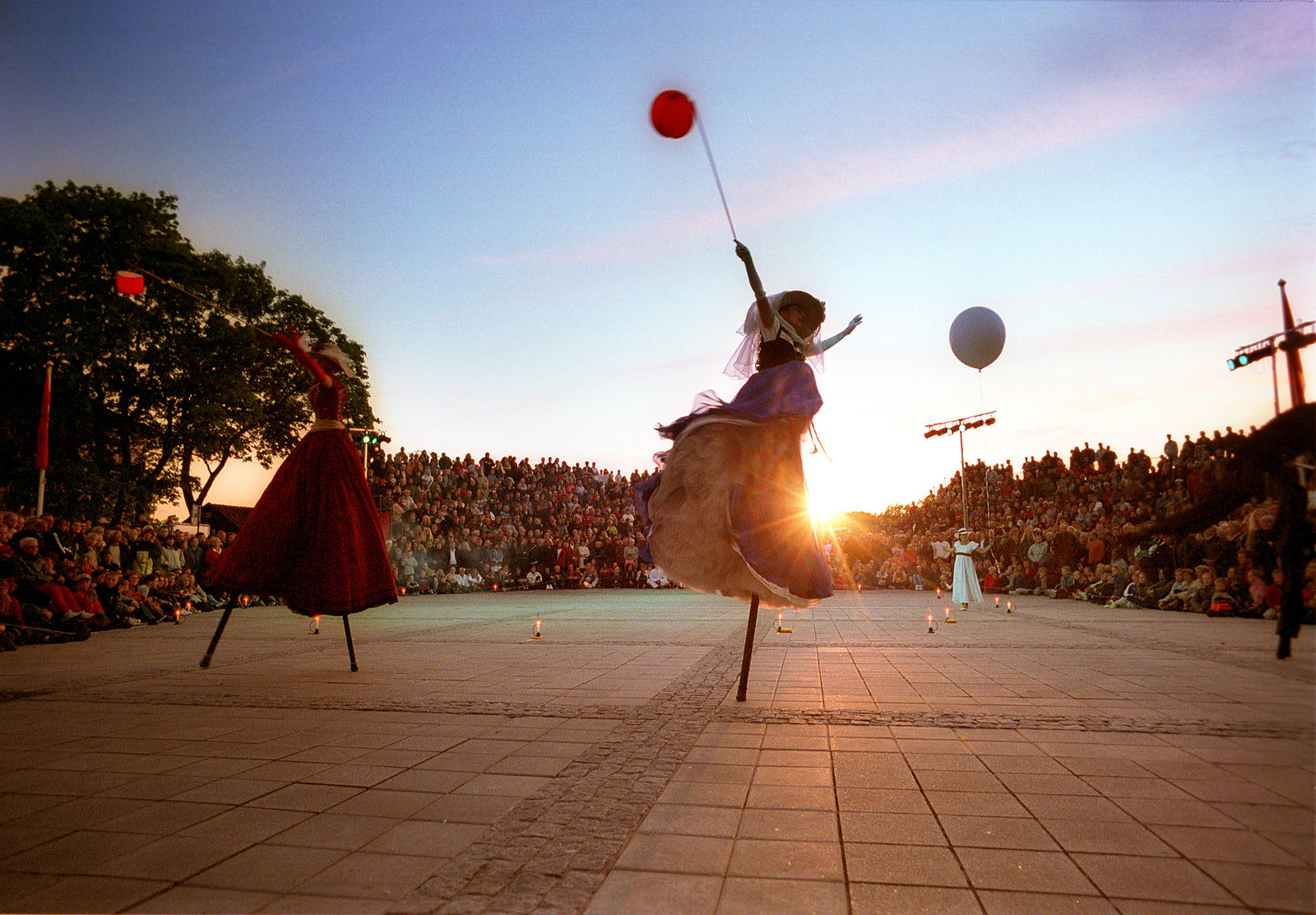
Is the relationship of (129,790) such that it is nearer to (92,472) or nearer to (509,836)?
(509,836)

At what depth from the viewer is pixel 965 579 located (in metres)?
17.1

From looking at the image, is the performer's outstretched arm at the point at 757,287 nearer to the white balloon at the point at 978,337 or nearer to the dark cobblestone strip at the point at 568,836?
the dark cobblestone strip at the point at 568,836

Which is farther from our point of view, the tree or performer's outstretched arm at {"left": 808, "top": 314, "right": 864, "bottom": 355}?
the tree

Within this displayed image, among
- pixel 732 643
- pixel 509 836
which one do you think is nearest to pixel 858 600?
pixel 732 643

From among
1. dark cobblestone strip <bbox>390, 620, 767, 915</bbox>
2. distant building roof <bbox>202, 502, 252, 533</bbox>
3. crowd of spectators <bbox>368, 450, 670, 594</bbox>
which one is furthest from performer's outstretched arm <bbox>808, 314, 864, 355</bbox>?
distant building roof <bbox>202, 502, 252, 533</bbox>

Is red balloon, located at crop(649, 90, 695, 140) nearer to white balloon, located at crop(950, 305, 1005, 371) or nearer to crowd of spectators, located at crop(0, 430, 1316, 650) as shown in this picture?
crowd of spectators, located at crop(0, 430, 1316, 650)

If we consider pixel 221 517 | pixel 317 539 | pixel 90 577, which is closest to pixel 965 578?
pixel 317 539

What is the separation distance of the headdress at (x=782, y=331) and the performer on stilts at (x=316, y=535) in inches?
128

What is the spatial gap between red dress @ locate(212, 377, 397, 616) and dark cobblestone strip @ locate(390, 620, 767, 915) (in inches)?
117

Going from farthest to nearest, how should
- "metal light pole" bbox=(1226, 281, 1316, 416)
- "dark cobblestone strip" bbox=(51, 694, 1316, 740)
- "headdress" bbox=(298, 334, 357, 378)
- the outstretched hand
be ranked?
"headdress" bbox=(298, 334, 357, 378), the outstretched hand, "dark cobblestone strip" bbox=(51, 694, 1316, 740), "metal light pole" bbox=(1226, 281, 1316, 416)

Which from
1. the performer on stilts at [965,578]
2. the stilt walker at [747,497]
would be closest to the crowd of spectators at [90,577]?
the stilt walker at [747,497]

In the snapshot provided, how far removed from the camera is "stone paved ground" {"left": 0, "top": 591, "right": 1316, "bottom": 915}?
2143mm

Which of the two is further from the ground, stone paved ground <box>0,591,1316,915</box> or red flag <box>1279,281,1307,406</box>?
red flag <box>1279,281,1307,406</box>

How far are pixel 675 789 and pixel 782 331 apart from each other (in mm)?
3123
